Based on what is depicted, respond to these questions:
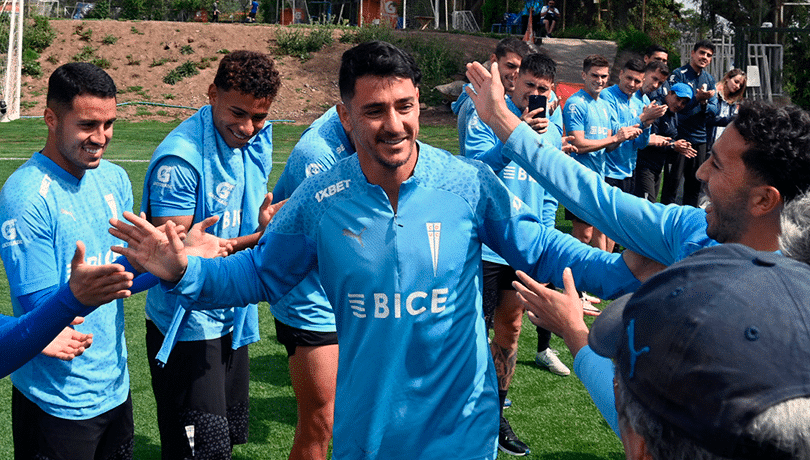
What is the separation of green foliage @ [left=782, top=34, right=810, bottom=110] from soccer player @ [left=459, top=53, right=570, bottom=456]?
19.3m

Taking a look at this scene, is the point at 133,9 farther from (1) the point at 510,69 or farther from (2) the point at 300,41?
(1) the point at 510,69

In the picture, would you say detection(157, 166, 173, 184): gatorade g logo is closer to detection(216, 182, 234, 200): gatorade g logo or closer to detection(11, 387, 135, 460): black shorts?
detection(216, 182, 234, 200): gatorade g logo

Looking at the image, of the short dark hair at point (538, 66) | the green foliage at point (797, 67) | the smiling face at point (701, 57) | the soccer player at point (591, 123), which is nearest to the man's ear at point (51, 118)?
the short dark hair at point (538, 66)

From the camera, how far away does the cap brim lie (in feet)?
4.98

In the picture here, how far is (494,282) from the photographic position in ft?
18.5

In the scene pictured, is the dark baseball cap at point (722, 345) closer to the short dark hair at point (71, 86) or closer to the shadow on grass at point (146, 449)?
the short dark hair at point (71, 86)

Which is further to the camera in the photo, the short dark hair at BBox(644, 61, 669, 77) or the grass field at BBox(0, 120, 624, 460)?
the short dark hair at BBox(644, 61, 669, 77)

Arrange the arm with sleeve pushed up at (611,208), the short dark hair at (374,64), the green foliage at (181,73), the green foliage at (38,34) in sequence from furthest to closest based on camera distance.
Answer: the green foliage at (38,34)
the green foliage at (181,73)
the short dark hair at (374,64)
the arm with sleeve pushed up at (611,208)

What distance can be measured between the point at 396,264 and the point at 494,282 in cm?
287

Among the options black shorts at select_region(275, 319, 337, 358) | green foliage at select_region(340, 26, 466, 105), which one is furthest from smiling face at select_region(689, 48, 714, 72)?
green foliage at select_region(340, 26, 466, 105)

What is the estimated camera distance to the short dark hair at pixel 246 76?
4082 mm

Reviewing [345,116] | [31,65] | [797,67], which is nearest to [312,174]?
[345,116]

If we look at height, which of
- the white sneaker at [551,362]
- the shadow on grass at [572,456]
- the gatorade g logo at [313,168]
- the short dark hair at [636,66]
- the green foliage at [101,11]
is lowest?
the shadow on grass at [572,456]

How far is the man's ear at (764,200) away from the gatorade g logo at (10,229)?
2.96 m
